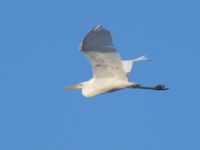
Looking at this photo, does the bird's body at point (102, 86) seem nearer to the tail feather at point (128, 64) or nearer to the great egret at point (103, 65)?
the great egret at point (103, 65)

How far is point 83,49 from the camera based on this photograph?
2931cm

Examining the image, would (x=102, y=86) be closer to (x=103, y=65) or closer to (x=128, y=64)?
(x=103, y=65)

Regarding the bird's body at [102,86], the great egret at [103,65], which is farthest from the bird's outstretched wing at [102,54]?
the bird's body at [102,86]

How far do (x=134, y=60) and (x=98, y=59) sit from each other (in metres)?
4.37

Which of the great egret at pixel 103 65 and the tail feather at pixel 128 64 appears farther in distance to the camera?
the tail feather at pixel 128 64

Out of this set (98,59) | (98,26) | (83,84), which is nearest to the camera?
(98,26)

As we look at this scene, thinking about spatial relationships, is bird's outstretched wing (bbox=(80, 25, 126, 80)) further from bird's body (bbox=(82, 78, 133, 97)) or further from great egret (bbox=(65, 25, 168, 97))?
bird's body (bbox=(82, 78, 133, 97))

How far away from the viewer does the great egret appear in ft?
94.2

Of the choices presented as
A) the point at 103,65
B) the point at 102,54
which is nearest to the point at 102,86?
the point at 103,65

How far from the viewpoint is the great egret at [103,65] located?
1130 inches

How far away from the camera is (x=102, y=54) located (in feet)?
97.1

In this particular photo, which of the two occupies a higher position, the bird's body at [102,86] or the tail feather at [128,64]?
the tail feather at [128,64]

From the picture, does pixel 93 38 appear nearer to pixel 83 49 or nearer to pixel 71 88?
pixel 83 49

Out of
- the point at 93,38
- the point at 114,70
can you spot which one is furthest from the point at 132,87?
the point at 93,38
